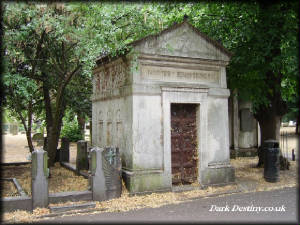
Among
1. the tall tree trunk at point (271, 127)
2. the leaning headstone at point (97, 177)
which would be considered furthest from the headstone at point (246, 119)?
the leaning headstone at point (97, 177)

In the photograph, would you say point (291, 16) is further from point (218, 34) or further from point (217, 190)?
point (217, 190)

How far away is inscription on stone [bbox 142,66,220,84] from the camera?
28.0 feet

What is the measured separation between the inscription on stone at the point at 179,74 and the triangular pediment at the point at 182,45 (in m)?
0.42

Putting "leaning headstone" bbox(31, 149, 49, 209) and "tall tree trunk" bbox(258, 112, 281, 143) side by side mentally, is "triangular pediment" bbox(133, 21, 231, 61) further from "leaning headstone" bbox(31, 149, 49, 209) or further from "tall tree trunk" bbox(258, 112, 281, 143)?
"tall tree trunk" bbox(258, 112, 281, 143)

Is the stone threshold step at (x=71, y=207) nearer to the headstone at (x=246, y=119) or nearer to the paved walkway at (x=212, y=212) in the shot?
the paved walkway at (x=212, y=212)

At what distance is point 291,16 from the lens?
28.8 feet

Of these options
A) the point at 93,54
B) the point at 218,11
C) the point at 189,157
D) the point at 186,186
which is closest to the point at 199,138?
the point at 189,157

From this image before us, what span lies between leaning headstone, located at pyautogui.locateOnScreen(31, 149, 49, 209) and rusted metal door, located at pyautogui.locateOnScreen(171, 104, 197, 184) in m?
3.55

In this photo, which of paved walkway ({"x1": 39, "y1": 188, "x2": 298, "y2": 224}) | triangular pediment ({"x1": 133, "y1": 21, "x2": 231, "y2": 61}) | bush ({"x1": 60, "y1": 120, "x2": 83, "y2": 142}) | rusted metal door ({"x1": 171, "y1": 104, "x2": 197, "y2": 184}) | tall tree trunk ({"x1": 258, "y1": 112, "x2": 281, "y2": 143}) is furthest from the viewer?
bush ({"x1": 60, "y1": 120, "x2": 83, "y2": 142})

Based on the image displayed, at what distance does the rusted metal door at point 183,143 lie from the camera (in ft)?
29.3

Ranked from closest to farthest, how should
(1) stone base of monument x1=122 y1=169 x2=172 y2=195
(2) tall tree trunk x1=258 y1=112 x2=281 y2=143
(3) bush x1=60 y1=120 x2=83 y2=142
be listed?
(1) stone base of monument x1=122 y1=169 x2=172 y2=195, (2) tall tree trunk x1=258 y1=112 x2=281 y2=143, (3) bush x1=60 y1=120 x2=83 y2=142

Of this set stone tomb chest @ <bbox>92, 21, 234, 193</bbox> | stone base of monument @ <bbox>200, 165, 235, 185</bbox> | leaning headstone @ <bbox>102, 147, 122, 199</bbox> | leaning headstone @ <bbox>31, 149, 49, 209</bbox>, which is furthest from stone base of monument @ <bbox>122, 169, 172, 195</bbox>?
leaning headstone @ <bbox>31, 149, 49, 209</bbox>

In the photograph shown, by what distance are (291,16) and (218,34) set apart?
2853 mm

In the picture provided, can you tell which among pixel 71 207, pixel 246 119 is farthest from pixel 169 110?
pixel 246 119
